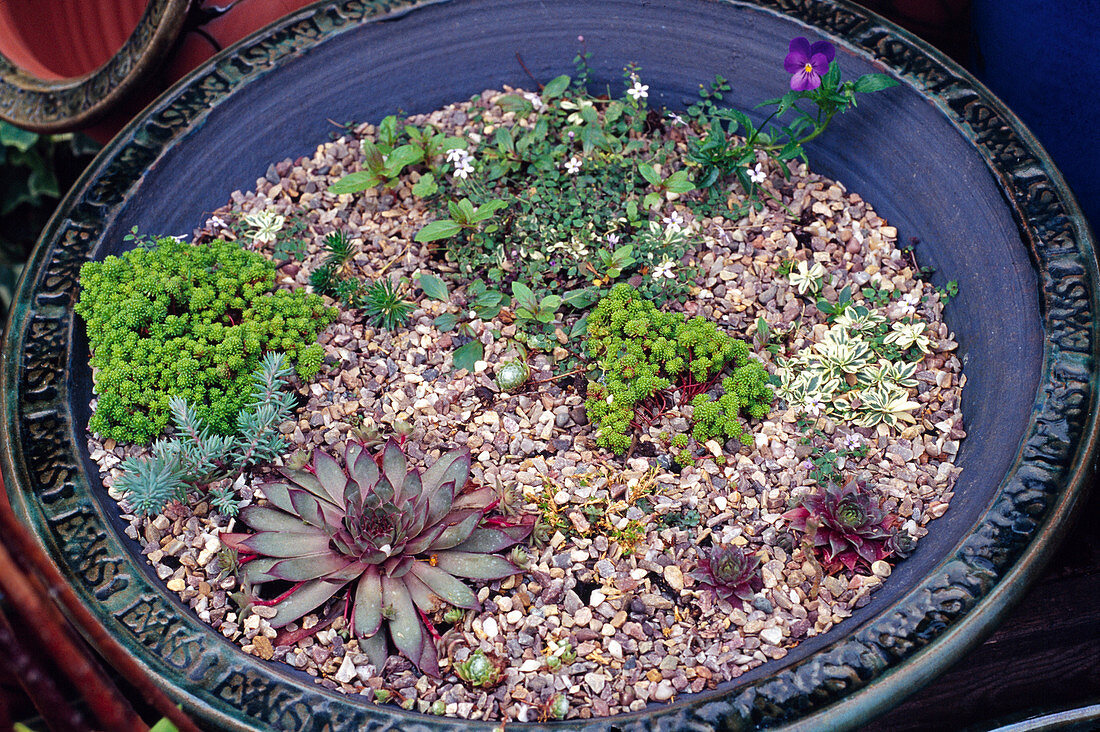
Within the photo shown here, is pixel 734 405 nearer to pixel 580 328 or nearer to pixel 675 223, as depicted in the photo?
pixel 580 328

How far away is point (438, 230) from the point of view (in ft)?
6.65

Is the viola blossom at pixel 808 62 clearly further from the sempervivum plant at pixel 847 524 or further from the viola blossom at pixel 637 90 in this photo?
→ the sempervivum plant at pixel 847 524

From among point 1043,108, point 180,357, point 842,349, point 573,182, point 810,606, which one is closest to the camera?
point 810,606

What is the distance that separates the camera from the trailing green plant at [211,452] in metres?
1.57

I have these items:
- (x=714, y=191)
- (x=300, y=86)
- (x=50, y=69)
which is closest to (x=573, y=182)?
(x=714, y=191)

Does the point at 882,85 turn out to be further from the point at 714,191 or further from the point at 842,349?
the point at 842,349

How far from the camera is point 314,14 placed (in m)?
2.11

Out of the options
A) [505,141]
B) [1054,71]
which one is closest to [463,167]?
Answer: [505,141]

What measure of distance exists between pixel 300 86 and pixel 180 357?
2.71 feet

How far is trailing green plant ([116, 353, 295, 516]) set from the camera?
5.16ft

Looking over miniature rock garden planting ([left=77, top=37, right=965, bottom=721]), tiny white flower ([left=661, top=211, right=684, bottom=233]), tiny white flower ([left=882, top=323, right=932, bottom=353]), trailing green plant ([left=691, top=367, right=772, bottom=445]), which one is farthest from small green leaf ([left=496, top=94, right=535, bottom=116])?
tiny white flower ([left=882, top=323, right=932, bottom=353])

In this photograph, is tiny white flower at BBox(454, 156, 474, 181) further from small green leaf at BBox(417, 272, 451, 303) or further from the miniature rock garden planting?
small green leaf at BBox(417, 272, 451, 303)

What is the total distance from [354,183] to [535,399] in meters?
0.76

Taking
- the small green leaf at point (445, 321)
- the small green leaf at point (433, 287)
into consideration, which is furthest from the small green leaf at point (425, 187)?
the small green leaf at point (445, 321)
